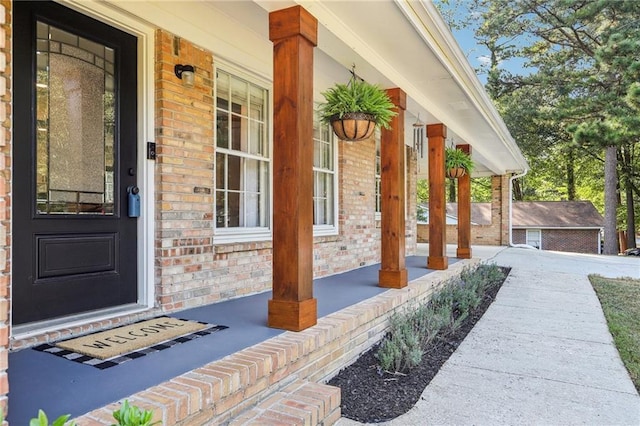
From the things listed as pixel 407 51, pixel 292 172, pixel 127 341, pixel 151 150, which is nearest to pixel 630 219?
pixel 407 51

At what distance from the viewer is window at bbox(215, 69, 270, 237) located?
3795mm

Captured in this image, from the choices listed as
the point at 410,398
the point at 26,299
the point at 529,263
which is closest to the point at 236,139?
the point at 26,299

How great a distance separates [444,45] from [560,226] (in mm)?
19432

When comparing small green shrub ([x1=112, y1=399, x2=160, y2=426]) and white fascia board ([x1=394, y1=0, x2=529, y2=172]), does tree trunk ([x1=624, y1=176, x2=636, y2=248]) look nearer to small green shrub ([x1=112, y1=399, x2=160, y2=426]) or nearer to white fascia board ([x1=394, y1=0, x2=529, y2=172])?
white fascia board ([x1=394, y1=0, x2=529, y2=172])

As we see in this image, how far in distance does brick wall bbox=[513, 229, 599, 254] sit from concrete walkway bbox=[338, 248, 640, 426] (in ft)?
56.5

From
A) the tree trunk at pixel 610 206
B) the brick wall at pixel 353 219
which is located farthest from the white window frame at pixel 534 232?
the brick wall at pixel 353 219

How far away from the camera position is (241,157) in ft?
13.1

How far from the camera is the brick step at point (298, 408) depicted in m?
1.96

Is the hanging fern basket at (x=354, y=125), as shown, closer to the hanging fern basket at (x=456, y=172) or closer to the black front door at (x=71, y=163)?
the black front door at (x=71, y=163)

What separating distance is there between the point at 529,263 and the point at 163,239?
26.7 ft

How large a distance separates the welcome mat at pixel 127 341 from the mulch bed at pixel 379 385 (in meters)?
0.94

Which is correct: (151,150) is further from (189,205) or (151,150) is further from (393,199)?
(393,199)

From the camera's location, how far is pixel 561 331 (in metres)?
4.25

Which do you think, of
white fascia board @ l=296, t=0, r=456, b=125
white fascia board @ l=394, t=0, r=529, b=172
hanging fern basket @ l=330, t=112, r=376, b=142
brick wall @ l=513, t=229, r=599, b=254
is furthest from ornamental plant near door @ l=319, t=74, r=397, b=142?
brick wall @ l=513, t=229, r=599, b=254
